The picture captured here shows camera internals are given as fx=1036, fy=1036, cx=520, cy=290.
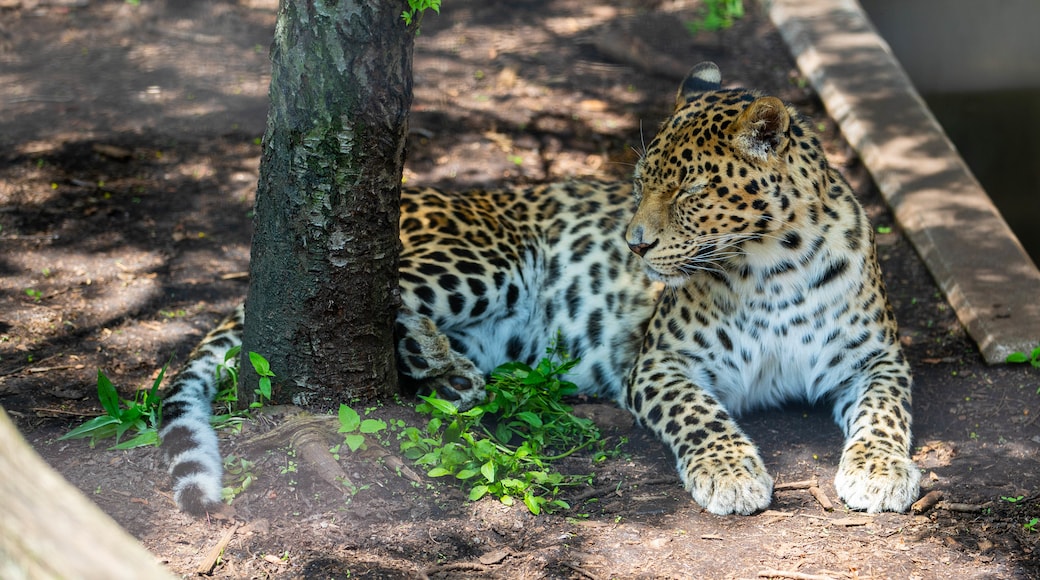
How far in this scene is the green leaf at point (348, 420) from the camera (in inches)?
179

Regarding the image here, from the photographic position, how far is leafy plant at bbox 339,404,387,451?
14.7ft

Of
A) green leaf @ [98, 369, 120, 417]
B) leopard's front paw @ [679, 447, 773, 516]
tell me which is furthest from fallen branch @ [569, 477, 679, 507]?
green leaf @ [98, 369, 120, 417]

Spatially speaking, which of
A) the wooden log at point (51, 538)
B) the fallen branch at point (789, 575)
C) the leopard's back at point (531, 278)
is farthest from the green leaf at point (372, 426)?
the wooden log at point (51, 538)

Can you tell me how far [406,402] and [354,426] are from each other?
599 millimetres

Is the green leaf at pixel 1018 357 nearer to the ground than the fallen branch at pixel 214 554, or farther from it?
nearer to the ground

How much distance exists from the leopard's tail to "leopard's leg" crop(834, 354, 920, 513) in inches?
111

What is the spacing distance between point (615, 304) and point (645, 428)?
1059 millimetres

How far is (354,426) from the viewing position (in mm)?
4555

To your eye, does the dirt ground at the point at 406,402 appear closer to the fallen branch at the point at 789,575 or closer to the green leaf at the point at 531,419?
the fallen branch at the point at 789,575

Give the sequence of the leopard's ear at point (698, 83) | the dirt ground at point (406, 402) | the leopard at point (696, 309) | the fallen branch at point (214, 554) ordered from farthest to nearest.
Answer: the leopard's ear at point (698, 83)
the leopard at point (696, 309)
the dirt ground at point (406, 402)
the fallen branch at point (214, 554)

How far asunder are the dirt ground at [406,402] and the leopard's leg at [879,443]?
0.10 meters

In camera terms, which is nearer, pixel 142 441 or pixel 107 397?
pixel 142 441

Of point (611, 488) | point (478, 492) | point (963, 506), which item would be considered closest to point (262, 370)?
point (478, 492)

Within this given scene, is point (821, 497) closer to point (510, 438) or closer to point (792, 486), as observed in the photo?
point (792, 486)
